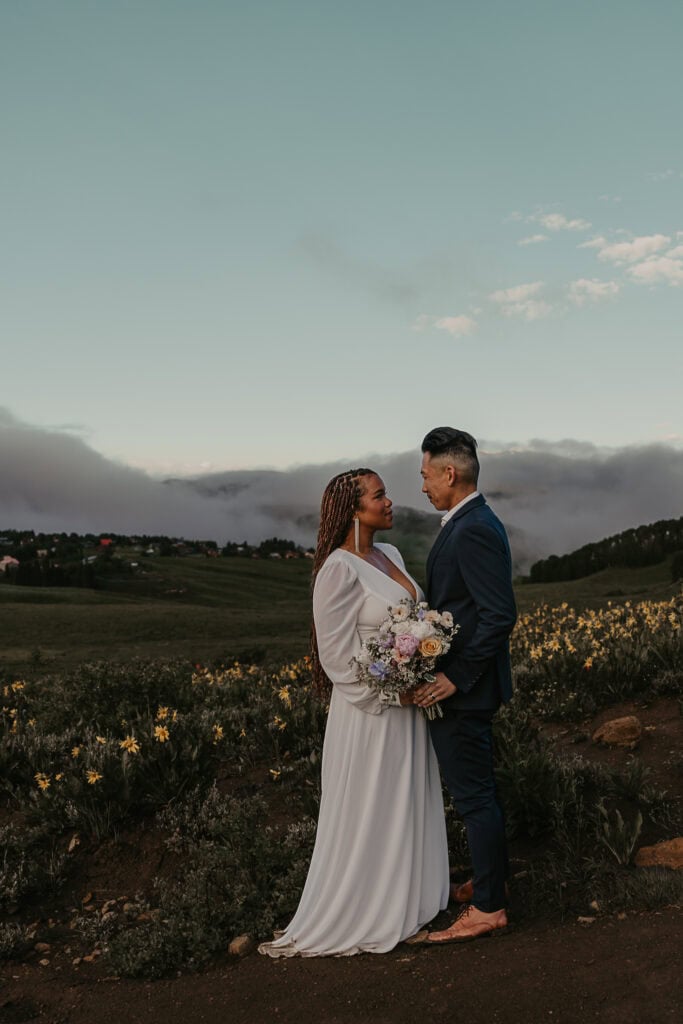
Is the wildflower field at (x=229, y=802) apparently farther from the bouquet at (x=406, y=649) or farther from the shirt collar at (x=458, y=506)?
the shirt collar at (x=458, y=506)

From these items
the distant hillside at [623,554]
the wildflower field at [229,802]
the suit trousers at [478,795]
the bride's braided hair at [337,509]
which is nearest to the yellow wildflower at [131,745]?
the wildflower field at [229,802]

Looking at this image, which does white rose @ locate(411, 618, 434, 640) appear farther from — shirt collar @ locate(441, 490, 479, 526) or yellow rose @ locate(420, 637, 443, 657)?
shirt collar @ locate(441, 490, 479, 526)

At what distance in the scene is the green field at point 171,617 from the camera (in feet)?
57.9

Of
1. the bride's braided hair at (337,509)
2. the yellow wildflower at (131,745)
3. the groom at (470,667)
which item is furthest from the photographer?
the yellow wildflower at (131,745)

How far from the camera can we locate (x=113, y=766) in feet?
24.0

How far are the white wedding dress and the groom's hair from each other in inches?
29.3

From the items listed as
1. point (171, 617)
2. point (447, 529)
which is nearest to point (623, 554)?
point (171, 617)

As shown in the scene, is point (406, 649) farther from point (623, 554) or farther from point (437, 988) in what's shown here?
point (623, 554)

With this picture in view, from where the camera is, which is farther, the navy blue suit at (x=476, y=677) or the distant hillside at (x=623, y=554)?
the distant hillside at (x=623, y=554)

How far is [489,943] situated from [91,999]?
7.55 ft

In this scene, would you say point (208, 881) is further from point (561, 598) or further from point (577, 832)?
point (561, 598)

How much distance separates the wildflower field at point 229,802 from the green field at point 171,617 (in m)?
6.63

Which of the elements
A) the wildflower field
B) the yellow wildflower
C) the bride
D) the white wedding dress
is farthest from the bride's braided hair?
the yellow wildflower

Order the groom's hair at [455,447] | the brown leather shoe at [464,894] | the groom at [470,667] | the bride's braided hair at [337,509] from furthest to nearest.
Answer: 1. the brown leather shoe at [464,894]
2. the bride's braided hair at [337,509]
3. the groom's hair at [455,447]
4. the groom at [470,667]
